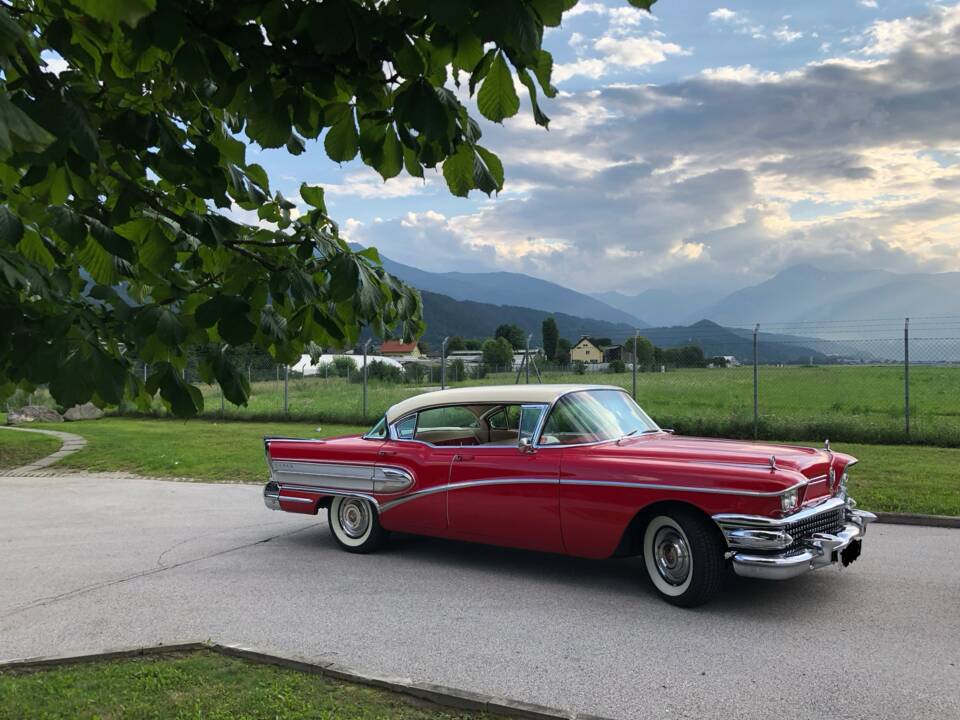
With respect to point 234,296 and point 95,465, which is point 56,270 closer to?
point 234,296

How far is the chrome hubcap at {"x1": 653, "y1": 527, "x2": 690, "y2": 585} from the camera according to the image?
5719 mm

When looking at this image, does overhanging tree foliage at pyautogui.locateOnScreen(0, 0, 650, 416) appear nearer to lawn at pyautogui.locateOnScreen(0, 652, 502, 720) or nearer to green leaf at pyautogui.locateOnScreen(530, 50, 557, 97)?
green leaf at pyautogui.locateOnScreen(530, 50, 557, 97)

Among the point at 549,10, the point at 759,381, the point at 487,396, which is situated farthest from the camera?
the point at 759,381

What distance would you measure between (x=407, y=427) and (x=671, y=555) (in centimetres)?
273

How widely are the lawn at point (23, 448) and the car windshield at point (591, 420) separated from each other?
12.7 m

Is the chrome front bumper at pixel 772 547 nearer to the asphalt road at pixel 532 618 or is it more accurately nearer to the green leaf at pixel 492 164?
the asphalt road at pixel 532 618

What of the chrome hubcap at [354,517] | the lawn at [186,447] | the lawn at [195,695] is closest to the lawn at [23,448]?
the lawn at [186,447]

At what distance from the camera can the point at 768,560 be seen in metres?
5.32

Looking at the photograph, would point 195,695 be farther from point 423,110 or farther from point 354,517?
point 354,517

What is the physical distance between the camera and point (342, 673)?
4398 mm

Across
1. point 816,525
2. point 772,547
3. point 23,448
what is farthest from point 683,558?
point 23,448

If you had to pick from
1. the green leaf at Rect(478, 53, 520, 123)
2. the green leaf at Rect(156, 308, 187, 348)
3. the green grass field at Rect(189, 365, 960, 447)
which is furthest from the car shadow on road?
the green grass field at Rect(189, 365, 960, 447)

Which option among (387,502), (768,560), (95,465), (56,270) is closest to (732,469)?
(768,560)

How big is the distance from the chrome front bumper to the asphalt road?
347 millimetres
